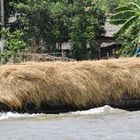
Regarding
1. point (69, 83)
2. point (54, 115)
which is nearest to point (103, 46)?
point (69, 83)

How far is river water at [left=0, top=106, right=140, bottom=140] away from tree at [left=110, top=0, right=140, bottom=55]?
1042 centimetres

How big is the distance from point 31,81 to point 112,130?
313 centimetres

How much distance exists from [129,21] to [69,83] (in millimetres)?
11081

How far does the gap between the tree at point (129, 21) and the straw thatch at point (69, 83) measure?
9.37m

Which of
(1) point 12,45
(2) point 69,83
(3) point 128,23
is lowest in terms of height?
(2) point 69,83

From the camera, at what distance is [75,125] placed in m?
11.0

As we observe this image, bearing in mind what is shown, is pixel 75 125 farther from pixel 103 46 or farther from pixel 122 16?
pixel 103 46

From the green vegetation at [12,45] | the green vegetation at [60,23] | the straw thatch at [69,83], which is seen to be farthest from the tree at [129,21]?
the straw thatch at [69,83]

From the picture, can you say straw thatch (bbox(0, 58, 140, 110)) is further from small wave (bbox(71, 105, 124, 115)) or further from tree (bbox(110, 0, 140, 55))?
tree (bbox(110, 0, 140, 55))

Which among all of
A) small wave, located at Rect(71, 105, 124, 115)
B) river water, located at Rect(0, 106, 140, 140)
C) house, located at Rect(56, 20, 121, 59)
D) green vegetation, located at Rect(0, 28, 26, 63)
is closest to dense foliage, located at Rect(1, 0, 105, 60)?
house, located at Rect(56, 20, 121, 59)

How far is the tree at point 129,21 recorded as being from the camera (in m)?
23.2

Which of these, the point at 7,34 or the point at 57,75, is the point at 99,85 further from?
the point at 7,34

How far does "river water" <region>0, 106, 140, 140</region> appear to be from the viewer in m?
9.55

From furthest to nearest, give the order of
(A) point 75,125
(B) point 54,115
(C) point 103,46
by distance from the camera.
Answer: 1. (C) point 103,46
2. (B) point 54,115
3. (A) point 75,125
